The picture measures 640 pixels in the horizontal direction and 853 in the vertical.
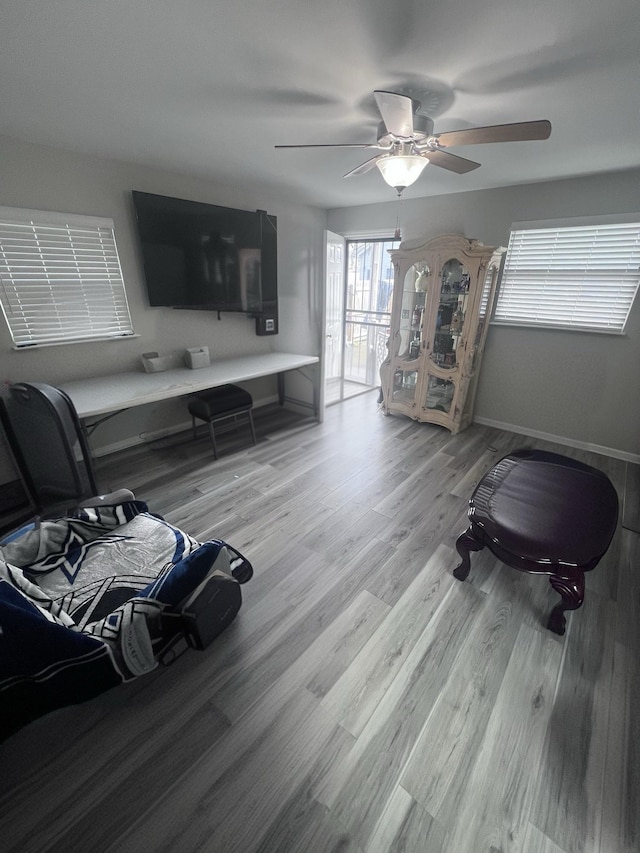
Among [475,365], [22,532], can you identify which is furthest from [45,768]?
[475,365]

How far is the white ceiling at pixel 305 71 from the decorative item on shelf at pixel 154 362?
1.45 metres

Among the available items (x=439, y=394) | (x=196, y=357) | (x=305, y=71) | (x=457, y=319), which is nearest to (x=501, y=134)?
(x=305, y=71)

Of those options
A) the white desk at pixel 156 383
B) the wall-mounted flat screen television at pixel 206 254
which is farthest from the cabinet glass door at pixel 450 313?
the wall-mounted flat screen television at pixel 206 254

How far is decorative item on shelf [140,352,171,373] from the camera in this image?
2.93 meters

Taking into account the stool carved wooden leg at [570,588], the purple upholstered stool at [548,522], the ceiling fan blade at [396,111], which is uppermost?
the ceiling fan blade at [396,111]

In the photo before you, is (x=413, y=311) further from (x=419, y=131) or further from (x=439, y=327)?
(x=419, y=131)

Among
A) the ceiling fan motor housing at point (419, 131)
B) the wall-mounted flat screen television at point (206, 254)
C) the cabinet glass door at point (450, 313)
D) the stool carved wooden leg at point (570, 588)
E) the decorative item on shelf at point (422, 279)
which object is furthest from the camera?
the decorative item on shelf at point (422, 279)

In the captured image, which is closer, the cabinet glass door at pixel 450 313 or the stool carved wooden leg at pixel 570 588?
the stool carved wooden leg at pixel 570 588

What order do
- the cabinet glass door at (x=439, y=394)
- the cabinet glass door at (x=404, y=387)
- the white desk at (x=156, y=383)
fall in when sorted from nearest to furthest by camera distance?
1. the white desk at (x=156, y=383)
2. the cabinet glass door at (x=439, y=394)
3. the cabinet glass door at (x=404, y=387)

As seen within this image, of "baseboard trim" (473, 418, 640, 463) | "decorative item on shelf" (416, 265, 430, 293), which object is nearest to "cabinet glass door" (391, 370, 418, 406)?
"baseboard trim" (473, 418, 640, 463)

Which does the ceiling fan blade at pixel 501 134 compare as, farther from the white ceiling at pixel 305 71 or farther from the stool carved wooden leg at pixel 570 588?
the stool carved wooden leg at pixel 570 588

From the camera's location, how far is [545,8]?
3.38 feet

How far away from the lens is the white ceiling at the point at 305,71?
42.3 inches

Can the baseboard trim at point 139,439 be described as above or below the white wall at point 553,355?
below
